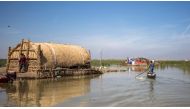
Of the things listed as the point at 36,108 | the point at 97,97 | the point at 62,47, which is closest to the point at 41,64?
the point at 62,47

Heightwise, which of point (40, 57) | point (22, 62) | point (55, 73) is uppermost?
point (40, 57)

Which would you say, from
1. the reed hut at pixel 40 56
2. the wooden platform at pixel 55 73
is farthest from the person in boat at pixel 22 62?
the wooden platform at pixel 55 73

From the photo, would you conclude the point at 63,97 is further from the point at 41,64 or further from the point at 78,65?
the point at 78,65

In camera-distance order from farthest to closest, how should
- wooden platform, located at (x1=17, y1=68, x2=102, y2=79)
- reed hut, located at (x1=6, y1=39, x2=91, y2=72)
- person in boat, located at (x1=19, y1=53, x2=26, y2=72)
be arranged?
reed hut, located at (x1=6, y1=39, x2=91, y2=72) < person in boat, located at (x1=19, y1=53, x2=26, y2=72) < wooden platform, located at (x1=17, y1=68, x2=102, y2=79)

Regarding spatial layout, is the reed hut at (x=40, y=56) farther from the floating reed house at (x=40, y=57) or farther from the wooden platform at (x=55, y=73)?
the wooden platform at (x=55, y=73)

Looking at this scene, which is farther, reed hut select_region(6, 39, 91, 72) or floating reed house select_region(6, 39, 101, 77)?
reed hut select_region(6, 39, 91, 72)

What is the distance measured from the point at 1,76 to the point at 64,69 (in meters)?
7.19

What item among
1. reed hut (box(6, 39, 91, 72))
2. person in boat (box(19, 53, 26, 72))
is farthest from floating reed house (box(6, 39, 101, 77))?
person in boat (box(19, 53, 26, 72))

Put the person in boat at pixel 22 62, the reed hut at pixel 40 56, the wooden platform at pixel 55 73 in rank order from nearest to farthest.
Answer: the wooden platform at pixel 55 73 → the person in boat at pixel 22 62 → the reed hut at pixel 40 56

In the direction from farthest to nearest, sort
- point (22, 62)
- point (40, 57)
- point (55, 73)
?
1. point (55, 73)
2. point (22, 62)
3. point (40, 57)

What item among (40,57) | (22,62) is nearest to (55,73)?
(40,57)

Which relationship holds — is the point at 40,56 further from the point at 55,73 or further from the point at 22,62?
the point at 55,73

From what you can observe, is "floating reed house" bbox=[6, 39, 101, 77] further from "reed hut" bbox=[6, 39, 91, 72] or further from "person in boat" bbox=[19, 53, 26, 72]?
"person in boat" bbox=[19, 53, 26, 72]

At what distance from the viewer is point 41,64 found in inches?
888
